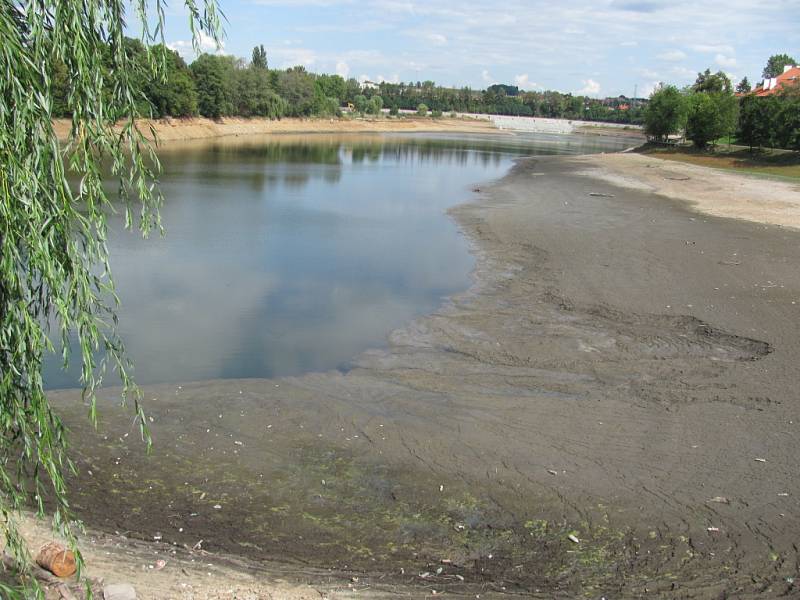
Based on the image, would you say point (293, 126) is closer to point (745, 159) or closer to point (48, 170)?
point (745, 159)

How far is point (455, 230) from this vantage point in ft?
94.5

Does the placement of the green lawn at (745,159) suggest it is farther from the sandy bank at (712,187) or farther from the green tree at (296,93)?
the green tree at (296,93)

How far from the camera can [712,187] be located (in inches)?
1738

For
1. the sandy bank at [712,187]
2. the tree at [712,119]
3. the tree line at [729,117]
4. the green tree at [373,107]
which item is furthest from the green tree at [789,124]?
the green tree at [373,107]

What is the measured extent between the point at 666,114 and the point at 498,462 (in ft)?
289

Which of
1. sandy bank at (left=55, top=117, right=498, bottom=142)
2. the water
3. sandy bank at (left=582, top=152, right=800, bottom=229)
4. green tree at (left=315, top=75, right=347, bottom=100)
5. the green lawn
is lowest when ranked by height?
the water

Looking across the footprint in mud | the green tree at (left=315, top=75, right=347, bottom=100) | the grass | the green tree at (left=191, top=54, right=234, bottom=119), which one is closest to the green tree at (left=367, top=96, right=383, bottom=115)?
the green tree at (left=315, top=75, right=347, bottom=100)

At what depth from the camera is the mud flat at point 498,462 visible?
7.25 meters

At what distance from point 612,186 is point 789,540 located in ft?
128

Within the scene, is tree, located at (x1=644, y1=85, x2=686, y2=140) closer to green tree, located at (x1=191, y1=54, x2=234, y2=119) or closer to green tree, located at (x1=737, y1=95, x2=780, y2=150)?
green tree, located at (x1=737, y1=95, x2=780, y2=150)

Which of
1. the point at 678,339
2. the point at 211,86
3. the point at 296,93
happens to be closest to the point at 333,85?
the point at 296,93

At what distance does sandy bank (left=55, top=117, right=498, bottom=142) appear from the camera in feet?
249

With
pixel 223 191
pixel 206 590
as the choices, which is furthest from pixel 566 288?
pixel 223 191

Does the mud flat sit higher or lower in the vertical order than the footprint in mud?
lower
